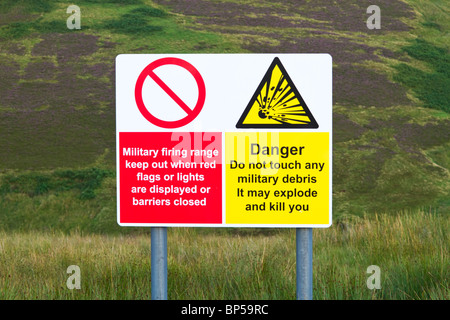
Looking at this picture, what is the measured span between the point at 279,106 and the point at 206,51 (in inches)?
1174

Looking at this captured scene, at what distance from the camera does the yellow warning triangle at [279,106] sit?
11.9 ft

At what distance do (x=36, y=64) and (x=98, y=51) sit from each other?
399 cm

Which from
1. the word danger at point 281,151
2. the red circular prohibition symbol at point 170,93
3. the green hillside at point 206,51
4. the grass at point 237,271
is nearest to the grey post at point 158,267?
the red circular prohibition symbol at point 170,93

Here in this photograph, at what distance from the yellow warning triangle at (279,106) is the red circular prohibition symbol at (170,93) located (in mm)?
320

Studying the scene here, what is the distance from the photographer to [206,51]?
32.8 m

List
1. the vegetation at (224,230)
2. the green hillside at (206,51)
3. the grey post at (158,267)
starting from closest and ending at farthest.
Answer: the grey post at (158,267)
the vegetation at (224,230)
the green hillside at (206,51)

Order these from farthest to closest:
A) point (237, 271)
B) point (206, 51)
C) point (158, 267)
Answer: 1. point (206, 51)
2. point (237, 271)
3. point (158, 267)

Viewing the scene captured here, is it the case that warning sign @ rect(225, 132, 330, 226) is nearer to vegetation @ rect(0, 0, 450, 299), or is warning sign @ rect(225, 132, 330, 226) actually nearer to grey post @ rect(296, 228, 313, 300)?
grey post @ rect(296, 228, 313, 300)

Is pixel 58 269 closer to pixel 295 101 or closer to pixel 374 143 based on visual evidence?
pixel 295 101

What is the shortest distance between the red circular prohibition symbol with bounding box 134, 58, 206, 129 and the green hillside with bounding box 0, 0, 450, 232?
16.8 feet

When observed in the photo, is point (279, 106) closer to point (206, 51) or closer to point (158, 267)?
point (158, 267)

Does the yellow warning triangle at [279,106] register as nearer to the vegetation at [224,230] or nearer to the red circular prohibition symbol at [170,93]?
the red circular prohibition symbol at [170,93]

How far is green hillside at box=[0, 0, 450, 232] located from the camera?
1605cm

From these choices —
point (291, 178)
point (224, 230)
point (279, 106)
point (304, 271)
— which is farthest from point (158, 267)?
point (224, 230)
